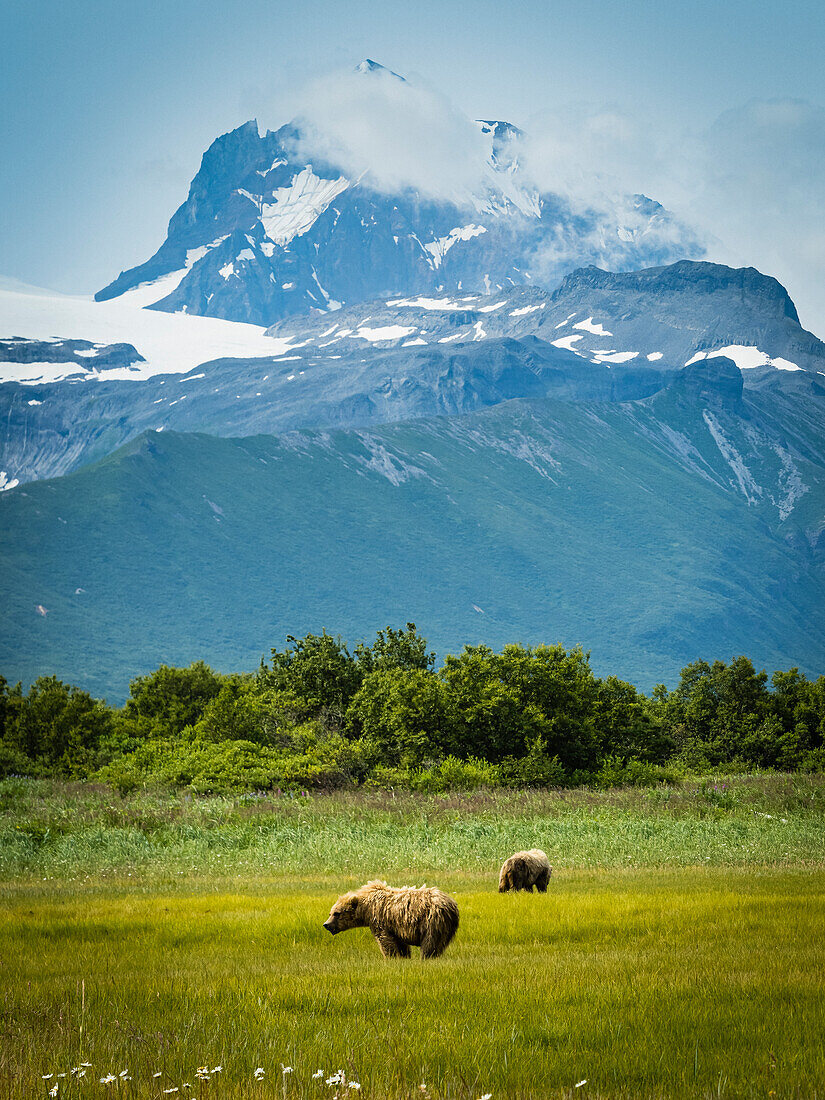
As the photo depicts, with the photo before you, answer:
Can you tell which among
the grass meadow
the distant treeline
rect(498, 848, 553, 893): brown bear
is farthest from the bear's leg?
the distant treeline

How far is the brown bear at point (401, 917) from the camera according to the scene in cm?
1331

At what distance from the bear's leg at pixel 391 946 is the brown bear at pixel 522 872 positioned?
6094 mm

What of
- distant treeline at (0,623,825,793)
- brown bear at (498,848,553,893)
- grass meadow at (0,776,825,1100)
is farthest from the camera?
distant treeline at (0,623,825,793)

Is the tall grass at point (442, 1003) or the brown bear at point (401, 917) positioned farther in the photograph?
the brown bear at point (401, 917)

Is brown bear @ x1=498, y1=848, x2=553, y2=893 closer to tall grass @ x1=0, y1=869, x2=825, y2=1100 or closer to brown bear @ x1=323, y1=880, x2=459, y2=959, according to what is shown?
tall grass @ x1=0, y1=869, x2=825, y2=1100

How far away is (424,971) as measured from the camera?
11.8 meters

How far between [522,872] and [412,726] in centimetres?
3316

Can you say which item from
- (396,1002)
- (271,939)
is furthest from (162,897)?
(396,1002)

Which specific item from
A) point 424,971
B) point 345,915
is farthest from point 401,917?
point 424,971

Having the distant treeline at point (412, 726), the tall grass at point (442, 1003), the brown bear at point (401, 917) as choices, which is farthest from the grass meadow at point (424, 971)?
the distant treeline at point (412, 726)

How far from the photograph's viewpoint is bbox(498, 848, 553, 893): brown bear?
64.4 feet

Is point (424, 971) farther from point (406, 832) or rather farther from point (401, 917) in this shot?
point (406, 832)

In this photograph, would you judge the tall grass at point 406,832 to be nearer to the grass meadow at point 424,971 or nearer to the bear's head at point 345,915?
the grass meadow at point 424,971

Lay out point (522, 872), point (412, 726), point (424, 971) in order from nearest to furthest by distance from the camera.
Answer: point (424, 971)
point (522, 872)
point (412, 726)
